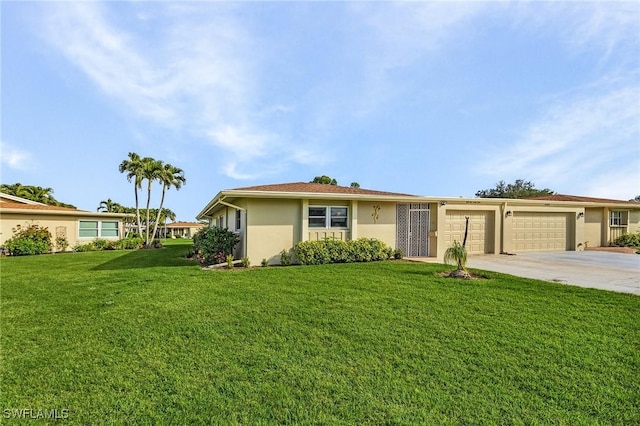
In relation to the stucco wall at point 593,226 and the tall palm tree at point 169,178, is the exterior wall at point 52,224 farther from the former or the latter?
the stucco wall at point 593,226

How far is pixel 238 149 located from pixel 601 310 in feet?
55.8

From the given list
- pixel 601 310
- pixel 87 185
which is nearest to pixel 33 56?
pixel 87 185

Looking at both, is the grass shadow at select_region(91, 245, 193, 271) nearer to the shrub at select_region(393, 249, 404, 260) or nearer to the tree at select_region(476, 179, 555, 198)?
the shrub at select_region(393, 249, 404, 260)

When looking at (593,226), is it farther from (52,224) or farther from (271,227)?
(52,224)

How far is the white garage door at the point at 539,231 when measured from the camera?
14914 mm

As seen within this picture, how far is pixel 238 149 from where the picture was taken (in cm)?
1811

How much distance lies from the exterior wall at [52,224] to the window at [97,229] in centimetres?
24

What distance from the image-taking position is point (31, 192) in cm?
3253

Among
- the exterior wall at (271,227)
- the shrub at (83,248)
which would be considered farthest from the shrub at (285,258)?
the shrub at (83,248)

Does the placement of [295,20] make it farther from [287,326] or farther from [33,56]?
[287,326]

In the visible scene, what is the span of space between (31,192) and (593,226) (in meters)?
48.7

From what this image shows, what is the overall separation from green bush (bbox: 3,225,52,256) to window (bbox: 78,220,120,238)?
2.01 metres

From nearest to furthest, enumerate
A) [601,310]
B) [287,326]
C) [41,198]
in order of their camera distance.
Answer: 1. [287,326]
2. [601,310]
3. [41,198]

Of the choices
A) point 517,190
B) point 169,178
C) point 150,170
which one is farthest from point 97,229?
point 517,190
